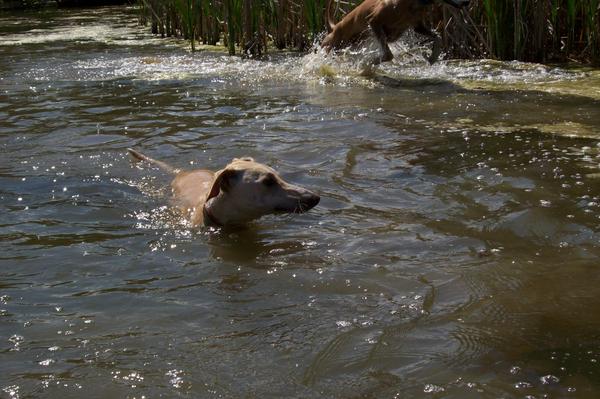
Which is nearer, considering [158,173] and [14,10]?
[158,173]

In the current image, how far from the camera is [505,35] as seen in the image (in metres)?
10.7

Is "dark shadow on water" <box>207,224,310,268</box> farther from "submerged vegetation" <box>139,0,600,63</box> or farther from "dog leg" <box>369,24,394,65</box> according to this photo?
"submerged vegetation" <box>139,0,600,63</box>

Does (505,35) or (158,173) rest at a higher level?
(505,35)

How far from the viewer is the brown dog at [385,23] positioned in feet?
33.6

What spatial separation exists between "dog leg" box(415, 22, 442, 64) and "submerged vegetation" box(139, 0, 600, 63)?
646mm

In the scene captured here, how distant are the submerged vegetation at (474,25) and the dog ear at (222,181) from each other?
20.9 feet

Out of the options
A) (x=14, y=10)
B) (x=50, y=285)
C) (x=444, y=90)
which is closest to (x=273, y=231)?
(x=50, y=285)

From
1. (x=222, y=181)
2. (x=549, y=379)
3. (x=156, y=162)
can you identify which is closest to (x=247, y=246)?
(x=222, y=181)

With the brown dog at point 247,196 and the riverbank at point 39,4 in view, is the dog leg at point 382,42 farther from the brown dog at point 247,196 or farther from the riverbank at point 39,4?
the riverbank at point 39,4

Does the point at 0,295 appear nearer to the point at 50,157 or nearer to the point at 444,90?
the point at 50,157

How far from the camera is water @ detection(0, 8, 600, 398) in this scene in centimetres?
305

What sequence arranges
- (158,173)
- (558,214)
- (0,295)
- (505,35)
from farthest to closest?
1. (505,35)
2. (158,173)
3. (558,214)
4. (0,295)

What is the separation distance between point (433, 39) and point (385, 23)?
2.14ft

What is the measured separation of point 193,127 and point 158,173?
5.64ft
